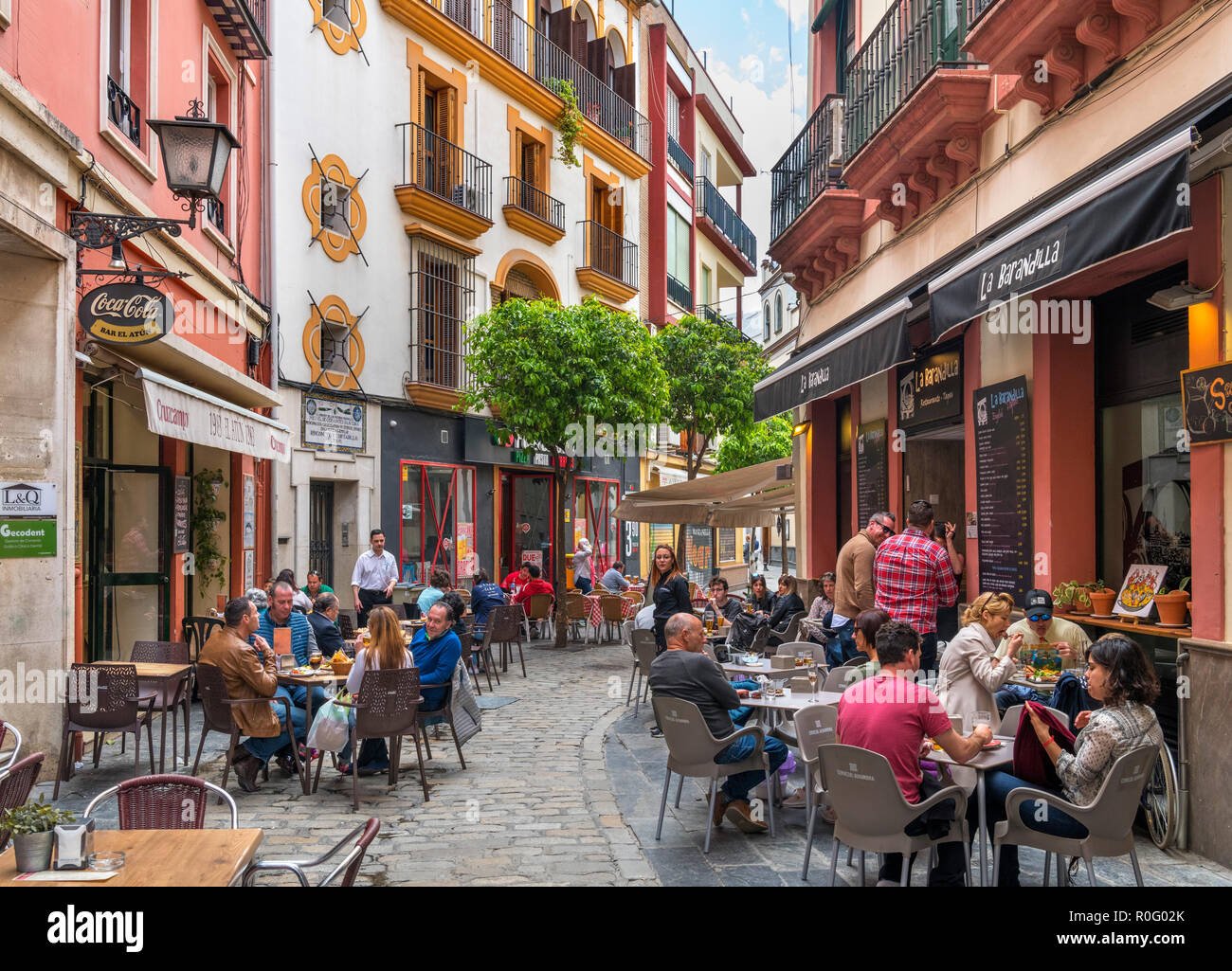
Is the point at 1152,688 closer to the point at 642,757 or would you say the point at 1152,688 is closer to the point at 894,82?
the point at 642,757

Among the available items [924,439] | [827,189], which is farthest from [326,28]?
[924,439]

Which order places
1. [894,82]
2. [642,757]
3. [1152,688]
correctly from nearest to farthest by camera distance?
1. [1152,688]
2. [642,757]
3. [894,82]

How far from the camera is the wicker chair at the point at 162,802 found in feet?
13.5

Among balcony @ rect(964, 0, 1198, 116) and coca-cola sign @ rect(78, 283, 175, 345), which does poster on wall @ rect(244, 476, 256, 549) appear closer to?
coca-cola sign @ rect(78, 283, 175, 345)

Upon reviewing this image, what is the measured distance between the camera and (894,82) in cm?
1005

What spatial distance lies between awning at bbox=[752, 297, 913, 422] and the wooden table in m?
6.72

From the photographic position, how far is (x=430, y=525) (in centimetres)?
1883

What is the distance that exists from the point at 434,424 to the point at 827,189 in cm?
953

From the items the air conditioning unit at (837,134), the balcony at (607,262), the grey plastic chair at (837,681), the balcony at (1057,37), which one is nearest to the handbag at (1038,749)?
the grey plastic chair at (837,681)

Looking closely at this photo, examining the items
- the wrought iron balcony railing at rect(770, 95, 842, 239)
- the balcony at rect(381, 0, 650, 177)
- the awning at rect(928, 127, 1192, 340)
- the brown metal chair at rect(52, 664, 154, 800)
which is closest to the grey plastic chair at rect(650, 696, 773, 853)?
the awning at rect(928, 127, 1192, 340)

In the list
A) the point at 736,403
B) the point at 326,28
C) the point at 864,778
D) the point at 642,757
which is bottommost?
the point at 642,757

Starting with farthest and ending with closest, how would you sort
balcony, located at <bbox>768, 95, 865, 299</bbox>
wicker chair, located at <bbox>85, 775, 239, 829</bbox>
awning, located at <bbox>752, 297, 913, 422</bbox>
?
balcony, located at <bbox>768, 95, 865, 299</bbox>
awning, located at <bbox>752, 297, 913, 422</bbox>
wicker chair, located at <bbox>85, 775, 239, 829</bbox>

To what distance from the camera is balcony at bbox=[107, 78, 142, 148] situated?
910cm
